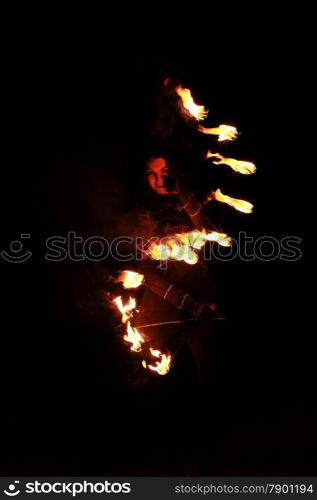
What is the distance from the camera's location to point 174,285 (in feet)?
14.2

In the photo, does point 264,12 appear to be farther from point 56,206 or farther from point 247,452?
point 247,452

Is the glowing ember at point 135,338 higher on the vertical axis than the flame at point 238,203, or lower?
lower

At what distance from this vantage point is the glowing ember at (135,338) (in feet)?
13.4

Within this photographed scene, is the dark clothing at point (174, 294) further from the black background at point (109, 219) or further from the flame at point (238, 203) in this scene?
the black background at point (109, 219)

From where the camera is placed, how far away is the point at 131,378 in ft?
16.9

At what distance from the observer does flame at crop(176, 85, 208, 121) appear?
169 inches

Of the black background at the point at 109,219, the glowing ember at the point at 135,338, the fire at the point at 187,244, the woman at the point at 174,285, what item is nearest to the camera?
the fire at the point at 187,244

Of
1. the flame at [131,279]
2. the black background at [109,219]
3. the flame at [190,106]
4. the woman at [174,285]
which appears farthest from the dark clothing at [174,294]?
the flame at [190,106]

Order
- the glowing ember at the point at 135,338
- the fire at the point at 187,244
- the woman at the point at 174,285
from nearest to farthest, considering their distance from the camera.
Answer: the fire at the point at 187,244
the glowing ember at the point at 135,338
the woman at the point at 174,285

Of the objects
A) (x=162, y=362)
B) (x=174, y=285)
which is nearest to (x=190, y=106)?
(x=174, y=285)

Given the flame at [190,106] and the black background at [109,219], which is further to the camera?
the black background at [109,219]

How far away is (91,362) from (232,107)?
3.00 m

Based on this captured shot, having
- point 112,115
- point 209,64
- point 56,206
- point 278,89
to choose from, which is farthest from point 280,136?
point 56,206

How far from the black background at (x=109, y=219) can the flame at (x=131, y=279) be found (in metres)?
0.74
